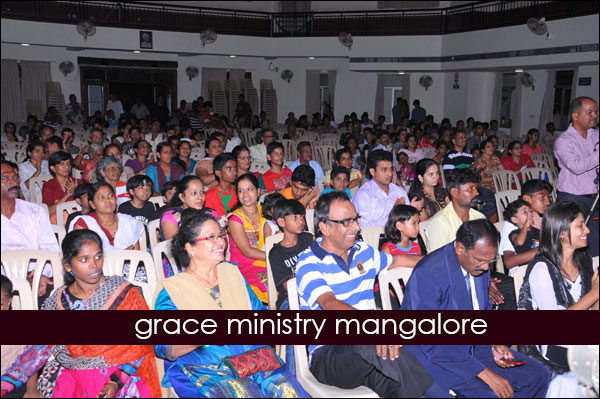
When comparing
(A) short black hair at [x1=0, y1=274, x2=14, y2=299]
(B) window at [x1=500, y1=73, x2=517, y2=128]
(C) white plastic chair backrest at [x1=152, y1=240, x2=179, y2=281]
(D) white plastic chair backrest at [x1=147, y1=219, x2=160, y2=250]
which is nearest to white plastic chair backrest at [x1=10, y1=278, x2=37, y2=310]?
(A) short black hair at [x1=0, y1=274, x2=14, y2=299]

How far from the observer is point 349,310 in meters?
2.53

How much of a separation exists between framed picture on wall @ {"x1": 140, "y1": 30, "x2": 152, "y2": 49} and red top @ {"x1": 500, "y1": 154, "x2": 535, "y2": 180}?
10.2 m

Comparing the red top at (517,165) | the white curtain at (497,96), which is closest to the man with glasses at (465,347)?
the red top at (517,165)

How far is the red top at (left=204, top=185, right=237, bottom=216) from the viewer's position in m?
4.66

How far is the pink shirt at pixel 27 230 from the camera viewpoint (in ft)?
12.2

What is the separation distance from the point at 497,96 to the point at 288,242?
1384 cm

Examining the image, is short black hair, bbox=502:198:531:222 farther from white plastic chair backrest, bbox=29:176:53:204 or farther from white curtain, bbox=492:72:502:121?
white curtain, bbox=492:72:502:121

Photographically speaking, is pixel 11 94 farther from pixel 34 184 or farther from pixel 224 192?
pixel 224 192

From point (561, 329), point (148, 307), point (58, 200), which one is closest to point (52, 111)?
point (58, 200)

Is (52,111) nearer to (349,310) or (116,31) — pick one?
(116,31)

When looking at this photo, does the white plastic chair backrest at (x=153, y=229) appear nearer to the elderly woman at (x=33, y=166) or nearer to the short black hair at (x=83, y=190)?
the short black hair at (x=83, y=190)

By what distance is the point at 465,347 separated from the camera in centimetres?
260

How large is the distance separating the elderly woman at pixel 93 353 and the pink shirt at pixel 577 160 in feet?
10.6

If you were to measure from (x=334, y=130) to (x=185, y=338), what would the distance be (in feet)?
39.7
